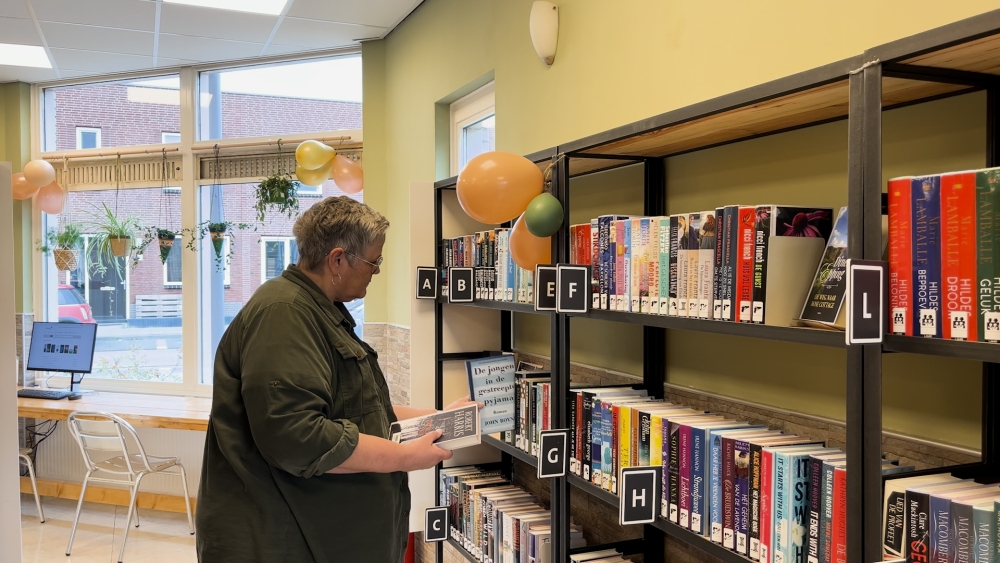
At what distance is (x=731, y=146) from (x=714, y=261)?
506mm

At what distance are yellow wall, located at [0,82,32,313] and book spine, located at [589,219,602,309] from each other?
5515 mm

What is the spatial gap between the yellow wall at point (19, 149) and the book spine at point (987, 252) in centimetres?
649

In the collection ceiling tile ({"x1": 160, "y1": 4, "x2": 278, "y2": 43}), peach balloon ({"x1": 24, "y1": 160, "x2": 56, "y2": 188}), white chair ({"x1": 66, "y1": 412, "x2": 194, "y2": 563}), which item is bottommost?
white chair ({"x1": 66, "y1": 412, "x2": 194, "y2": 563})

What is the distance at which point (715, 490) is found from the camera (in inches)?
61.2

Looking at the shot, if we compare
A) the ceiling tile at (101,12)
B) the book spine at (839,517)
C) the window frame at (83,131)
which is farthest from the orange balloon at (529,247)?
the window frame at (83,131)

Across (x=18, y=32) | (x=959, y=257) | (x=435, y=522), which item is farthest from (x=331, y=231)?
(x=18, y=32)

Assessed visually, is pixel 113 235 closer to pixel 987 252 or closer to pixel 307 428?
pixel 307 428

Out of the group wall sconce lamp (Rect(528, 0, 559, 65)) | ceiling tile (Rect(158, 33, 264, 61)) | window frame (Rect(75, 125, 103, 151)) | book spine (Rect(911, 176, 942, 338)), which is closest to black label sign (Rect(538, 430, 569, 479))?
book spine (Rect(911, 176, 942, 338))

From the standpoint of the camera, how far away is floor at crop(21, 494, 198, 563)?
14.9 ft

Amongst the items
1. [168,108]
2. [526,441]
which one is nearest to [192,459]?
[168,108]

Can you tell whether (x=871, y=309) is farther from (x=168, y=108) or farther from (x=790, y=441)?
(x=168, y=108)

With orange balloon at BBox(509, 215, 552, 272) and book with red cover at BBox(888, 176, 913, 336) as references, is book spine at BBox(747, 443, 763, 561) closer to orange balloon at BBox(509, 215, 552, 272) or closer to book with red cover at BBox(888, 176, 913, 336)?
book with red cover at BBox(888, 176, 913, 336)

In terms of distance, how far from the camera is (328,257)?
1901 mm

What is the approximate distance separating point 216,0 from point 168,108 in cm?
200
